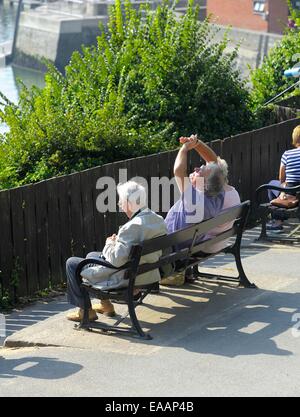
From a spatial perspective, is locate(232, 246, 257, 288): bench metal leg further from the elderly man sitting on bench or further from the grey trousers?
the grey trousers

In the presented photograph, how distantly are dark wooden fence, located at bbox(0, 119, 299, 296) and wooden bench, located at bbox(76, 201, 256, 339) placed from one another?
1.81 metres

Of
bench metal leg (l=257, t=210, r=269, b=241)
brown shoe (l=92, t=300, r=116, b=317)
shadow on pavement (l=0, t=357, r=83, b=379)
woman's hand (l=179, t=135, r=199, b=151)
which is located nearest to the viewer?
shadow on pavement (l=0, t=357, r=83, b=379)

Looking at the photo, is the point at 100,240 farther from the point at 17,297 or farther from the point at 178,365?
the point at 178,365

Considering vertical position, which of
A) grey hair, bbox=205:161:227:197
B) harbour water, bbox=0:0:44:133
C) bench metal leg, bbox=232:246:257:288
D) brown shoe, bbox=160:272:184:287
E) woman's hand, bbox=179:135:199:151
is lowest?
harbour water, bbox=0:0:44:133

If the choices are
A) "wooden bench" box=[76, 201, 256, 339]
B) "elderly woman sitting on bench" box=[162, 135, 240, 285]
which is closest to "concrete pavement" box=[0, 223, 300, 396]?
"wooden bench" box=[76, 201, 256, 339]

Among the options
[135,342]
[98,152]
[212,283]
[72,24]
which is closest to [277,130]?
[98,152]

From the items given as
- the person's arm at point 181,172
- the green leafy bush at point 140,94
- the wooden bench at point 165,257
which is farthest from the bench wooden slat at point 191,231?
the green leafy bush at point 140,94

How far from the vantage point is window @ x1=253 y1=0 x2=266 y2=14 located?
63.0m

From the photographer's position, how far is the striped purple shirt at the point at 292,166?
10250mm

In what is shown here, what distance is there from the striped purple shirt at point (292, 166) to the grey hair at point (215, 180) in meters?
2.22

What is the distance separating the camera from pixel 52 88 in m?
14.5

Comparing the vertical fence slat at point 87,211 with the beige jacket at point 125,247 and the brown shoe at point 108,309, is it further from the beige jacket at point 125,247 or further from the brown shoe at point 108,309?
the beige jacket at point 125,247

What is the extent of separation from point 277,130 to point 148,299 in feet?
15.0
